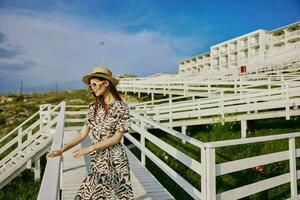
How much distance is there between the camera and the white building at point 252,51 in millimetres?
A: 40312

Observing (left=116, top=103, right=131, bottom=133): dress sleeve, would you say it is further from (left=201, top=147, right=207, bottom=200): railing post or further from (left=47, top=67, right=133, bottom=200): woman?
(left=201, top=147, right=207, bottom=200): railing post

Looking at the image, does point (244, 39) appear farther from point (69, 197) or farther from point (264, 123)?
point (69, 197)

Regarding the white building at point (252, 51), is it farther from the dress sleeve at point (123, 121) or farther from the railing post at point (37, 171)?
the dress sleeve at point (123, 121)

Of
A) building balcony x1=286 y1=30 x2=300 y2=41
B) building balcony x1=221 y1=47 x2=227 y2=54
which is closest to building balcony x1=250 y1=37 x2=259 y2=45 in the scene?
building balcony x1=286 y1=30 x2=300 y2=41

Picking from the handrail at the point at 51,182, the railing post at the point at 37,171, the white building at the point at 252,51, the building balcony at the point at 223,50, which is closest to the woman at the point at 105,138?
the handrail at the point at 51,182

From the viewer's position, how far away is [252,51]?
65375 millimetres

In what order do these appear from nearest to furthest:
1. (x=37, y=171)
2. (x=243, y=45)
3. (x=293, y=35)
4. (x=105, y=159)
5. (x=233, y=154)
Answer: (x=105, y=159), (x=233, y=154), (x=37, y=171), (x=293, y=35), (x=243, y=45)

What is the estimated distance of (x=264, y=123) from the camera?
1344cm

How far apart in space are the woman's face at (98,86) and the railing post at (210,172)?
152 cm

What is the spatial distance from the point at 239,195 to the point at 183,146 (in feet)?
22.1

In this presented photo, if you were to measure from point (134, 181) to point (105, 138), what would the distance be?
130 inches

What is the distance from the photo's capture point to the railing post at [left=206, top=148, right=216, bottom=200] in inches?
165

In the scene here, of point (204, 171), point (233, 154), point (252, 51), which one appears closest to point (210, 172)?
point (204, 171)

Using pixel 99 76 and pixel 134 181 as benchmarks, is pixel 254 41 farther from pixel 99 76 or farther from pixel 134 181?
pixel 99 76
